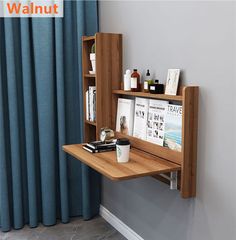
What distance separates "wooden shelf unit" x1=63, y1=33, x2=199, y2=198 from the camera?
1.81m

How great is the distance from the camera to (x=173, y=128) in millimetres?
1966

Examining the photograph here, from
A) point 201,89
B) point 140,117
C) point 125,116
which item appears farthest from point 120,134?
point 201,89

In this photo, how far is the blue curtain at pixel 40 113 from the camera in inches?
107

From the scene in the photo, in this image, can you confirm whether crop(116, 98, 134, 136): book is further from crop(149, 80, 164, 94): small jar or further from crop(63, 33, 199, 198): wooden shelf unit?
crop(149, 80, 164, 94): small jar

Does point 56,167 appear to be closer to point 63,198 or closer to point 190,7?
point 63,198

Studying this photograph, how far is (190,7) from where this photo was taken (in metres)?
1.84

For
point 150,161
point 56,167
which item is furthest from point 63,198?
point 150,161

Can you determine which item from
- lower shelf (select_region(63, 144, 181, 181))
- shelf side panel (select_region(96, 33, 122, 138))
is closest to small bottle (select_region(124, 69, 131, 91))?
shelf side panel (select_region(96, 33, 122, 138))

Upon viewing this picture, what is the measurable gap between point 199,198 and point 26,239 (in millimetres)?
1469

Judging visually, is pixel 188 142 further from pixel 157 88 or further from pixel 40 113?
pixel 40 113

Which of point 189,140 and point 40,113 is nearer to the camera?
point 189,140

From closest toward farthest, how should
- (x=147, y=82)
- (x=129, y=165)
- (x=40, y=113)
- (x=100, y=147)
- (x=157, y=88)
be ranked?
(x=129, y=165) < (x=157, y=88) < (x=147, y=82) < (x=100, y=147) < (x=40, y=113)

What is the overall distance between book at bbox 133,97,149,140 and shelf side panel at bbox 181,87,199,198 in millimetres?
445

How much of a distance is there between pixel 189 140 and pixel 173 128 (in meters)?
0.17
